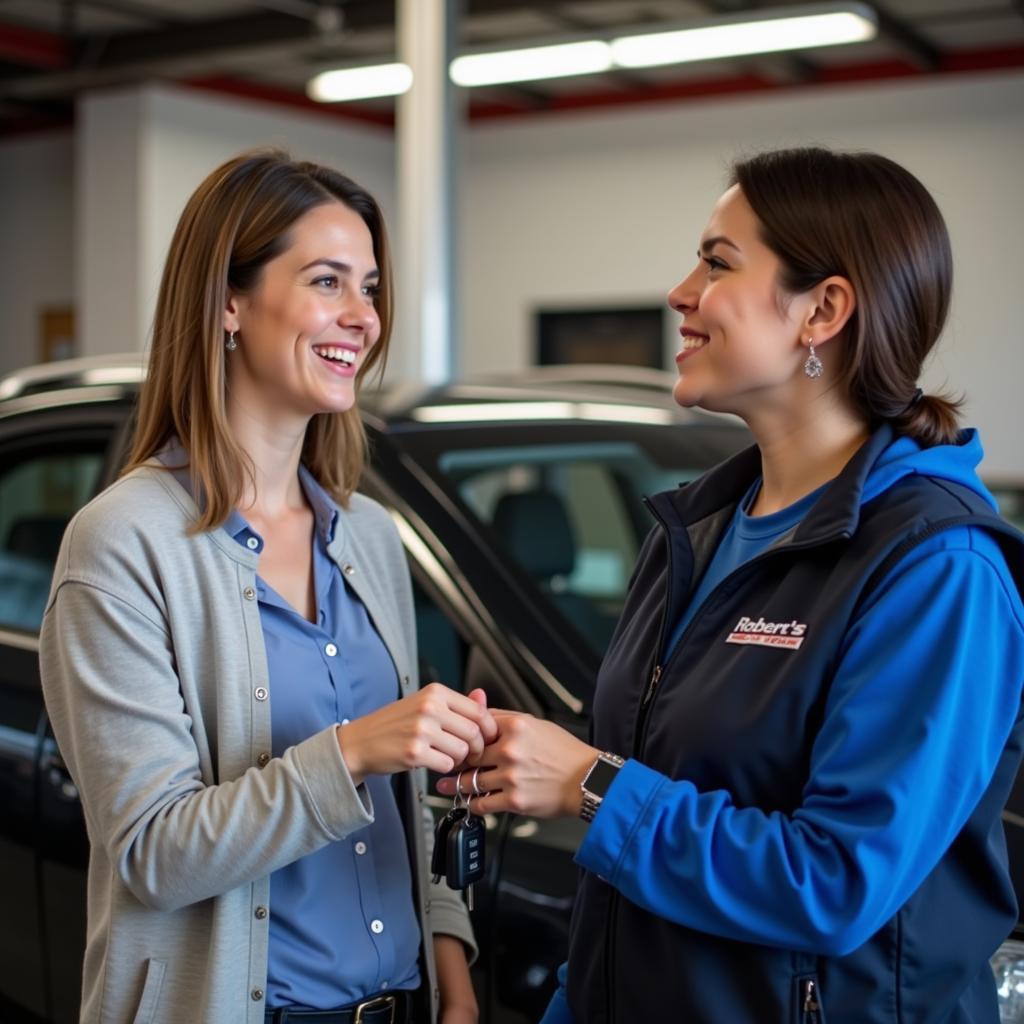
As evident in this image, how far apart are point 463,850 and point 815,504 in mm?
529

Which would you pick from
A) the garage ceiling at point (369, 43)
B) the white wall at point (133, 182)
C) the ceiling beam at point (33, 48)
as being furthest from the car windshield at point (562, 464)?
the ceiling beam at point (33, 48)

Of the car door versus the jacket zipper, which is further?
the car door

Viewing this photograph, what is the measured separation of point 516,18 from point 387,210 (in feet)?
10.0

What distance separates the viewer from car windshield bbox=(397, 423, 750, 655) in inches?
104

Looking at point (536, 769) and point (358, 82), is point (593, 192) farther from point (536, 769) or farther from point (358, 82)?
point (536, 769)

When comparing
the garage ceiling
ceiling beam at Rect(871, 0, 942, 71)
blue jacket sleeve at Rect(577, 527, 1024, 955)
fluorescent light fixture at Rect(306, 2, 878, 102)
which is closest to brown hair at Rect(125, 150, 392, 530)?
blue jacket sleeve at Rect(577, 527, 1024, 955)

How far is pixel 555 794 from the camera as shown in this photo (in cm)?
142

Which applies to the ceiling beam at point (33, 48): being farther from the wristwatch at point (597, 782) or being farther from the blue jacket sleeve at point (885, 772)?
the blue jacket sleeve at point (885, 772)

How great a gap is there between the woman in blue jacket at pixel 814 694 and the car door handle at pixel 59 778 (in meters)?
1.09

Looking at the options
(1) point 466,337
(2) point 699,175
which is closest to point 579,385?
(2) point 699,175

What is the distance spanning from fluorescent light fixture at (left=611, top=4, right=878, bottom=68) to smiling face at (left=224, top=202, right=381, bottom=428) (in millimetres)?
6134

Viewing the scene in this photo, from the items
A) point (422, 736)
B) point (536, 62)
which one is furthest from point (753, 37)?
point (422, 736)

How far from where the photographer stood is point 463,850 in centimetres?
157

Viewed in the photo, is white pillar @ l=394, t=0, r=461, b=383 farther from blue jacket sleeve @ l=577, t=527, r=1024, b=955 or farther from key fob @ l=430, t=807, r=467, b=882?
blue jacket sleeve @ l=577, t=527, r=1024, b=955
